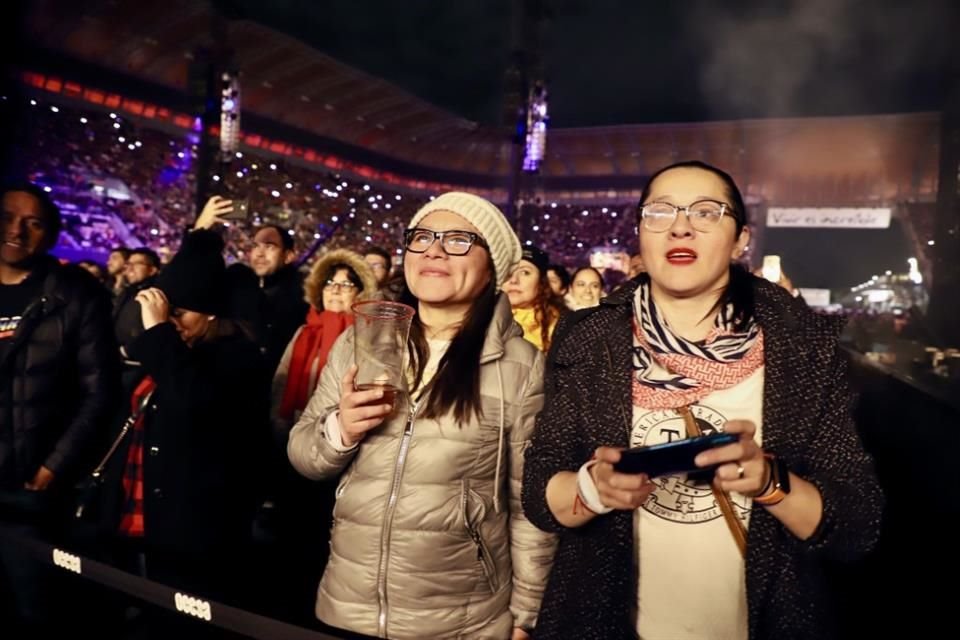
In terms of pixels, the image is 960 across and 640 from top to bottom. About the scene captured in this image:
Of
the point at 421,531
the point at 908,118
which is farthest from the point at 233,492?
the point at 908,118

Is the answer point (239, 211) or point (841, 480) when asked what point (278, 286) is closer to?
point (239, 211)

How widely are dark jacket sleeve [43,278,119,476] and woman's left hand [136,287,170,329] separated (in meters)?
0.87

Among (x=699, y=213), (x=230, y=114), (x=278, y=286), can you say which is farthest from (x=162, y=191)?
(x=699, y=213)

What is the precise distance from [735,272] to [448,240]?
0.87 m

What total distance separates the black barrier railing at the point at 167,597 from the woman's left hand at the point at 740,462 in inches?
39.0

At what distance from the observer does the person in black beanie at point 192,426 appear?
255 centimetres

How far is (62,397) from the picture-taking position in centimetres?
318

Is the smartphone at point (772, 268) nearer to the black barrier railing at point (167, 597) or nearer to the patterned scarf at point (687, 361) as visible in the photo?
the patterned scarf at point (687, 361)

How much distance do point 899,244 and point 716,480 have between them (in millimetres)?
42166

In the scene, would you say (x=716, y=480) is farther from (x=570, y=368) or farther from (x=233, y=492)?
(x=233, y=492)

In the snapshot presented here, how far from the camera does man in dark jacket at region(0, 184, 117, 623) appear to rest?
3.01 metres

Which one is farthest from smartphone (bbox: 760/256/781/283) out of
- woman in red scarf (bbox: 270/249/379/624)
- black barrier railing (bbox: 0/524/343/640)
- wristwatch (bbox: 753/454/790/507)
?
black barrier railing (bbox: 0/524/343/640)

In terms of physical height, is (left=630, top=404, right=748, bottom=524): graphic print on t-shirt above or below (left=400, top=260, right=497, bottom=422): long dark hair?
below

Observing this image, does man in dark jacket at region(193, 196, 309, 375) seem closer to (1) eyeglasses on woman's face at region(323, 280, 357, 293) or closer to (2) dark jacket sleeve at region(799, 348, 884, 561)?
(1) eyeglasses on woman's face at region(323, 280, 357, 293)
